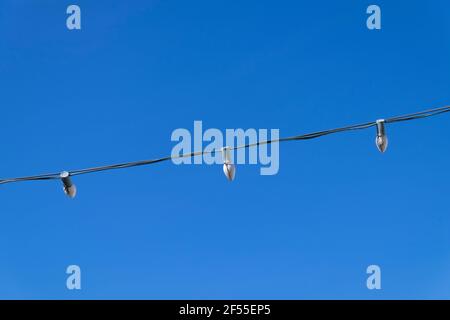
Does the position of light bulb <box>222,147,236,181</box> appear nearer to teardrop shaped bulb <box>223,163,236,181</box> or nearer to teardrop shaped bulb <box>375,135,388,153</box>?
teardrop shaped bulb <box>223,163,236,181</box>

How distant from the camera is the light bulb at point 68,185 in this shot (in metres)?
7.01

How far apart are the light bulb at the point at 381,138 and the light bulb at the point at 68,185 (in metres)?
3.81

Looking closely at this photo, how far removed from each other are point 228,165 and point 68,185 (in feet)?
6.61

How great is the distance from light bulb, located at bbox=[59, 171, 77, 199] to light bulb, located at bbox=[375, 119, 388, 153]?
381 centimetres

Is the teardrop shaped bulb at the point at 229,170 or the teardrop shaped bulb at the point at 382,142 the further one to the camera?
the teardrop shaped bulb at the point at 229,170

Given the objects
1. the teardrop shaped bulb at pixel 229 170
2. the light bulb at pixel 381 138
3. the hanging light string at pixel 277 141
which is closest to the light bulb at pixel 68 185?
the hanging light string at pixel 277 141

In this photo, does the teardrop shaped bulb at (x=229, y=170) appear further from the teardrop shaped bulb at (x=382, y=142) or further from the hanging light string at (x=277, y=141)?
the teardrop shaped bulb at (x=382, y=142)

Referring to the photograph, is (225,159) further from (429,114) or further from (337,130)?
(429,114)

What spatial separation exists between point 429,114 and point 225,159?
2.48 metres

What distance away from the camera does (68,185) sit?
23.4ft

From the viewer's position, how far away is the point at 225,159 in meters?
7.20

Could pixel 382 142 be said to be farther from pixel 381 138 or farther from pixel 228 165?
pixel 228 165
